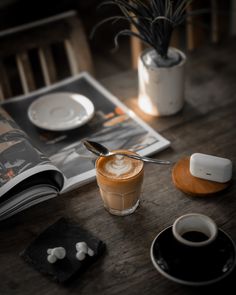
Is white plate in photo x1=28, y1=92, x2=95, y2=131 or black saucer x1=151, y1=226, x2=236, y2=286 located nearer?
black saucer x1=151, y1=226, x2=236, y2=286

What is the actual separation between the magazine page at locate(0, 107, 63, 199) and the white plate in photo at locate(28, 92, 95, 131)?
0.12 meters

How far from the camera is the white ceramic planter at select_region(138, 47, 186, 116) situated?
3.98 feet

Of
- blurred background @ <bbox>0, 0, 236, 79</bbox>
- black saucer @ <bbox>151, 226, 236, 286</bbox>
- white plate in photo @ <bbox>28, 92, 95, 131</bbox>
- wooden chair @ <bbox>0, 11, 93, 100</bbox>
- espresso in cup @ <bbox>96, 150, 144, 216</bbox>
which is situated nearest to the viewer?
black saucer @ <bbox>151, 226, 236, 286</bbox>

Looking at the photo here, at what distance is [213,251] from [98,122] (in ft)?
1.79

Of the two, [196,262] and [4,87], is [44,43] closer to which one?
[4,87]

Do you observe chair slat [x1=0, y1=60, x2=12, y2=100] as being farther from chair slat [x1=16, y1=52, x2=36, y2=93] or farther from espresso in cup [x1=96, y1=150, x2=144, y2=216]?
espresso in cup [x1=96, y1=150, x2=144, y2=216]

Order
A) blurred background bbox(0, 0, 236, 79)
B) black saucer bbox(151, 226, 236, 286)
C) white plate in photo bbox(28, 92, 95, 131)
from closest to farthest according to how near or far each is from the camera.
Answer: black saucer bbox(151, 226, 236, 286) → white plate in photo bbox(28, 92, 95, 131) → blurred background bbox(0, 0, 236, 79)

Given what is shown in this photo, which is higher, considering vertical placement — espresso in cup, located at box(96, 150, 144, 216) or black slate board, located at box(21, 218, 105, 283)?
espresso in cup, located at box(96, 150, 144, 216)

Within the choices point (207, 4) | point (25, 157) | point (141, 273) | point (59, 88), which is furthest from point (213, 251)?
point (207, 4)

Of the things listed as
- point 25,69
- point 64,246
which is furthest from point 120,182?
point 25,69

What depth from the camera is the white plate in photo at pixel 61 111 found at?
125 cm

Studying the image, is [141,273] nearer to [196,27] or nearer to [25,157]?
[25,157]

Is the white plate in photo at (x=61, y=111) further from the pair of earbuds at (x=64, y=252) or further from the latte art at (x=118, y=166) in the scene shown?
the pair of earbuds at (x=64, y=252)

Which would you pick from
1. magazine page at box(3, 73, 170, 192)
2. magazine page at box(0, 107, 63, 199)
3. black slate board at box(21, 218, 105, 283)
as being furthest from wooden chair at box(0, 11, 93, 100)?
black slate board at box(21, 218, 105, 283)
